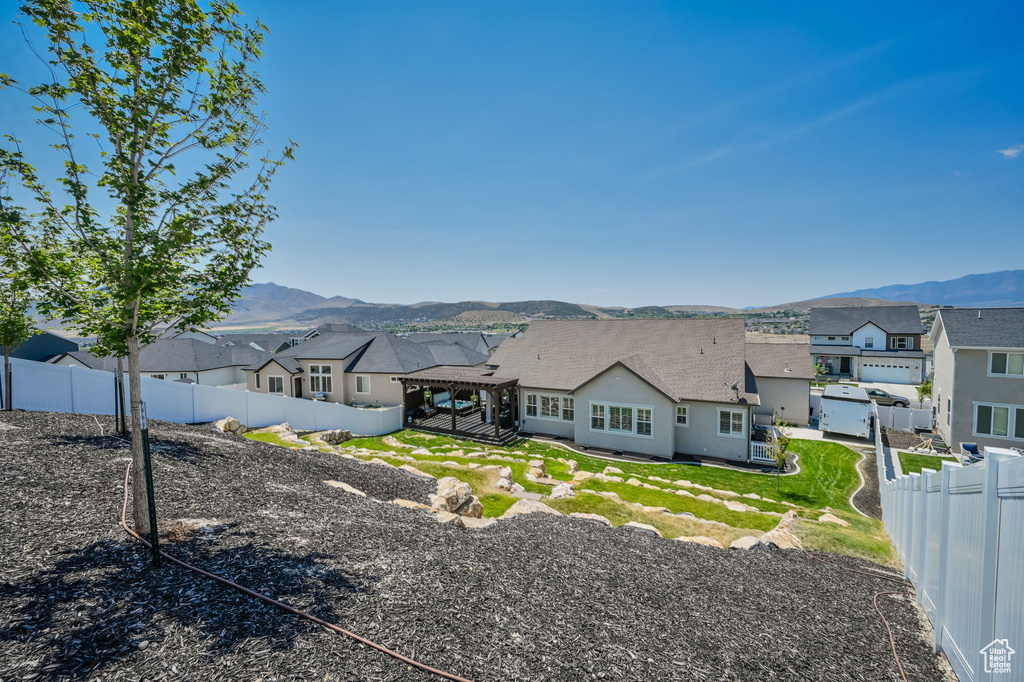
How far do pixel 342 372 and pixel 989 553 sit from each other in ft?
94.0

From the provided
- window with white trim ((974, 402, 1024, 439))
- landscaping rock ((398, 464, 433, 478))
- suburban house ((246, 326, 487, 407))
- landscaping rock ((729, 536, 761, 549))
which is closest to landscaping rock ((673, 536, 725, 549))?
landscaping rock ((729, 536, 761, 549))

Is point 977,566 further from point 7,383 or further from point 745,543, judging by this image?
point 7,383

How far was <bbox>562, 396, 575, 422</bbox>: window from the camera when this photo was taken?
21047 millimetres

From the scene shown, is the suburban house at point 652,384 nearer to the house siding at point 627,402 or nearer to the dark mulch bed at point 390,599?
the house siding at point 627,402

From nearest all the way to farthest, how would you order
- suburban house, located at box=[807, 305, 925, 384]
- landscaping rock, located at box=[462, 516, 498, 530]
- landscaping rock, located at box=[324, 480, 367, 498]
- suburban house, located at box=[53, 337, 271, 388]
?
landscaping rock, located at box=[462, 516, 498, 530] < landscaping rock, located at box=[324, 480, 367, 498] < suburban house, located at box=[53, 337, 271, 388] < suburban house, located at box=[807, 305, 925, 384]

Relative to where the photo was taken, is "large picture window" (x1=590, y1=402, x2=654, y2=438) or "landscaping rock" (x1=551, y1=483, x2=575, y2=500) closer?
"landscaping rock" (x1=551, y1=483, x2=575, y2=500)

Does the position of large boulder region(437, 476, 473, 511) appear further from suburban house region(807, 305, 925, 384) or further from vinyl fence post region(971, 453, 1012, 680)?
suburban house region(807, 305, 925, 384)

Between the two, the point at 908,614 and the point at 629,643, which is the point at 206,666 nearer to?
the point at 629,643

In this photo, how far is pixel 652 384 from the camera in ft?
60.1

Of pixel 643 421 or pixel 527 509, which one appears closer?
pixel 527 509

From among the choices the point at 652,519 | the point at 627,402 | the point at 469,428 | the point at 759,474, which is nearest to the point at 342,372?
the point at 469,428

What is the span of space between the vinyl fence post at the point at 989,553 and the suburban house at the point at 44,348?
155 feet

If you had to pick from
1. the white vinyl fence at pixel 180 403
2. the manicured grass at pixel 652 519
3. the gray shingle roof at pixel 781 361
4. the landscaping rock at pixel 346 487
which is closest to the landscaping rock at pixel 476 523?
the landscaping rock at pixel 346 487

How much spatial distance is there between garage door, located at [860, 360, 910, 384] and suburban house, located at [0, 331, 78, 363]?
70933mm
